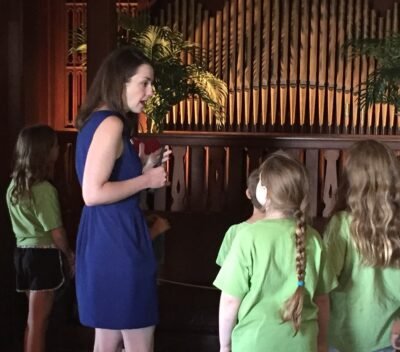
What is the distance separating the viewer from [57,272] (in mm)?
3910

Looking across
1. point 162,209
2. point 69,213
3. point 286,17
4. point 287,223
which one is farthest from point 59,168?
point 287,223

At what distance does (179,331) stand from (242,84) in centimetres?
267

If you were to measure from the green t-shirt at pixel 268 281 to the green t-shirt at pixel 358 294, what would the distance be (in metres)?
0.15

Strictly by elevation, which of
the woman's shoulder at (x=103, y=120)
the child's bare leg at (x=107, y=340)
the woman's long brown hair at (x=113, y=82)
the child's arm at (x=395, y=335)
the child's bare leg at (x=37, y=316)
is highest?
the woman's long brown hair at (x=113, y=82)

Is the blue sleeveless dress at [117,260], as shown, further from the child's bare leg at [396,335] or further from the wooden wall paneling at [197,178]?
the wooden wall paneling at [197,178]

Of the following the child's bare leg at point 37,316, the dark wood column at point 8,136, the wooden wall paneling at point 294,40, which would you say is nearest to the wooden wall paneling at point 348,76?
the wooden wall paneling at point 294,40

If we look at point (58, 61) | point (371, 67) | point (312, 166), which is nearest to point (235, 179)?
point (312, 166)

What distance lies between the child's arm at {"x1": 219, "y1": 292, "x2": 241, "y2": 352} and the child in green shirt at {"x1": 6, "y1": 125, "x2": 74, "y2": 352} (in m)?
1.39

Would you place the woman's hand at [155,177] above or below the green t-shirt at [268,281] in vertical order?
above

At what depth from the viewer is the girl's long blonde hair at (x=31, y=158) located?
3.76 m

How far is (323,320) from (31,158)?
164 centimetres

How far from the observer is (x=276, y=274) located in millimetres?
2592

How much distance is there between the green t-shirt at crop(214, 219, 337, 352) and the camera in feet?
8.46

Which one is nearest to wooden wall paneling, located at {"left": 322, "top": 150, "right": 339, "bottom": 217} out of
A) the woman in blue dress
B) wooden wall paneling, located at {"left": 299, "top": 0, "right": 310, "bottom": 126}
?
wooden wall paneling, located at {"left": 299, "top": 0, "right": 310, "bottom": 126}
